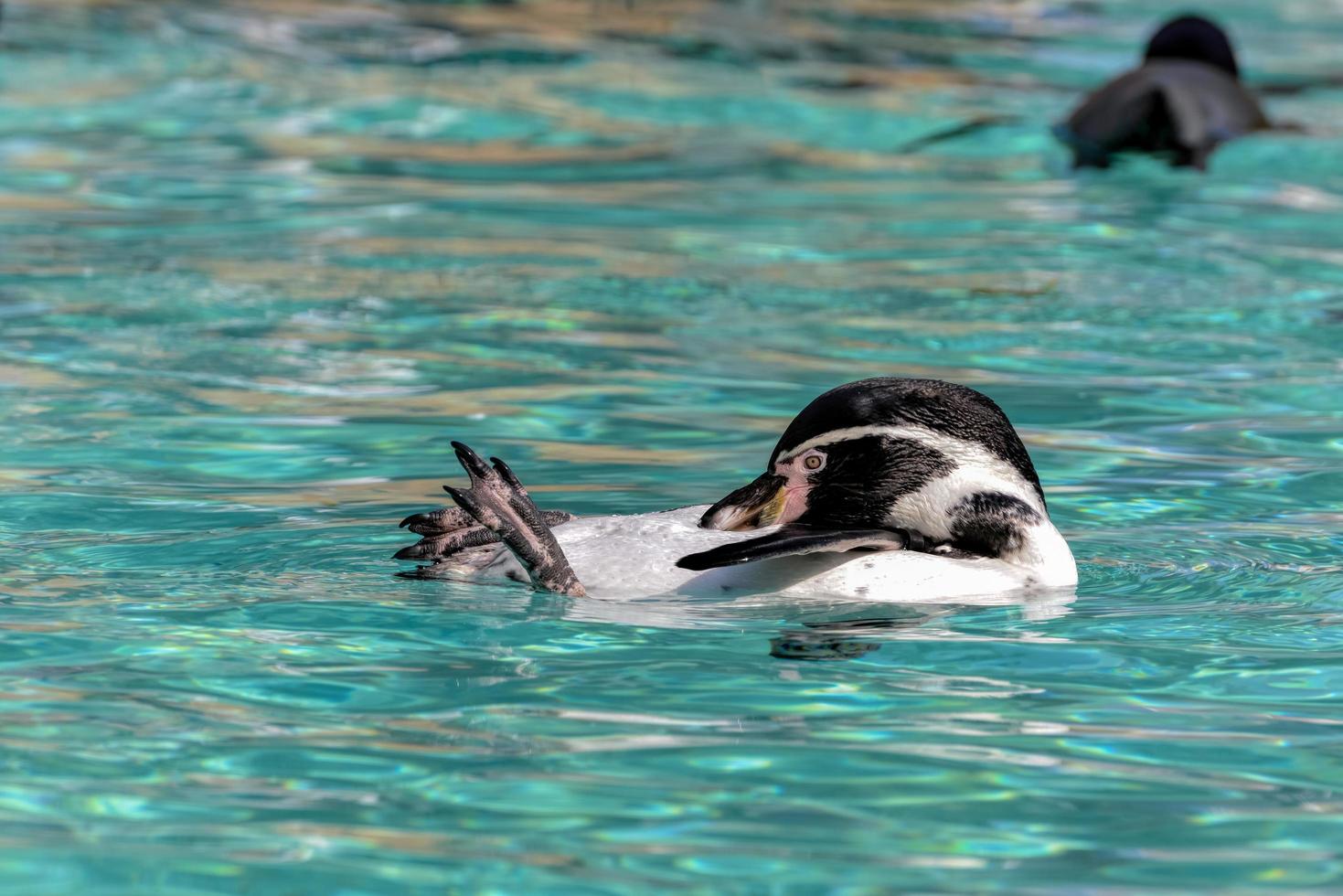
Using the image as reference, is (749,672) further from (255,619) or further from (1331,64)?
(1331,64)

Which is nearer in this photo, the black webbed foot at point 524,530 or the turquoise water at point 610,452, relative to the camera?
the turquoise water at point 610,452

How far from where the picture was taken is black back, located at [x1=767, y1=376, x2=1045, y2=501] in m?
4.96

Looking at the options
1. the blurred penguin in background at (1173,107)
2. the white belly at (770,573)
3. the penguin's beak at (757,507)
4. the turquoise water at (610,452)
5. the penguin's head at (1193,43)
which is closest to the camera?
the turquoise water at (610,452)

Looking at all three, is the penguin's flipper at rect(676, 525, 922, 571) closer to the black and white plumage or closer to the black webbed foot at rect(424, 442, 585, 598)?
the black and white plumage

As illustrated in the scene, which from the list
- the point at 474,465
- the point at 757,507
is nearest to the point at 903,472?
the point at 757,507

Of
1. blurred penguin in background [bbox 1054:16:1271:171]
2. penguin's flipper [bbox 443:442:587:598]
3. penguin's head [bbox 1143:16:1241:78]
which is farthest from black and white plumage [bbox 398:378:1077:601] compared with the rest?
penguin's head [bbox 1143:16:1241:78]

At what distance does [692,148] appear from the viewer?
Answer: 13.6 metres

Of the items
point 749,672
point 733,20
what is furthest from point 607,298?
point 733,20

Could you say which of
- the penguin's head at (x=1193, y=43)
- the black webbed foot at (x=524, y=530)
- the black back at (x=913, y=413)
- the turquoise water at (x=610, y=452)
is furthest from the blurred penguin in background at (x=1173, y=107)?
the black webbed foot at (x=524, y=530)

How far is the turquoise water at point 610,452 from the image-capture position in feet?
12.4

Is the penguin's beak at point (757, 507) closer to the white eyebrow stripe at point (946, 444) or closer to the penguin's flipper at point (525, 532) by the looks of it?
the white eyebrow stripe at point (946, 444)

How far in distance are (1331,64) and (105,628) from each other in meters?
15.1

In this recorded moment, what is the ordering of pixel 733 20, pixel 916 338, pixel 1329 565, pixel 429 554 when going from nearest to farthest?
pixel 429 554 → pixel 1329 565 → pixel 916 338 → pixel 733 20

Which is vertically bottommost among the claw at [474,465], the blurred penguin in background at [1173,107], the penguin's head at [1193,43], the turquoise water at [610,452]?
the turquoise water at [610,452]
